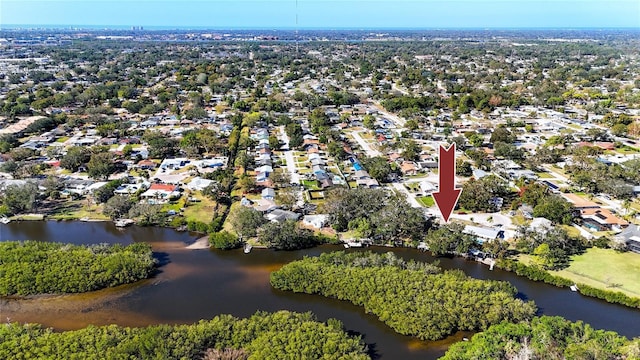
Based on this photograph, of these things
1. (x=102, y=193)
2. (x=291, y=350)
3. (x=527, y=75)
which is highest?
(x=527, y=75)

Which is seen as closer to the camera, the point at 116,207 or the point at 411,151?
the point at 116,207

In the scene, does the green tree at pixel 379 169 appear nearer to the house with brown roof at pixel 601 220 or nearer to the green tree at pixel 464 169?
the green tree at pixel 464 169

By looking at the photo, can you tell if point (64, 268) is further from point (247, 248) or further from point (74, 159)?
point (74, 159)

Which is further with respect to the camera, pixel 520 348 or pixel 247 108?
pixel 247 108

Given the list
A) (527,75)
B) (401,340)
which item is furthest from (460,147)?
(527,75)

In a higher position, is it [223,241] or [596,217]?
[596,217]

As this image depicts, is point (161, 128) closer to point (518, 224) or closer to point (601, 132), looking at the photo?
point (518, 224)

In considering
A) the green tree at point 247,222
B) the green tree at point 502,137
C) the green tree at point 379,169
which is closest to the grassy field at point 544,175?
the green tree at point 502,137

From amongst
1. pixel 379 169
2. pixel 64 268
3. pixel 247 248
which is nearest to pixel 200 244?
pixel 247 248
